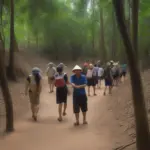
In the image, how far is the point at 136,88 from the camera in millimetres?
7016

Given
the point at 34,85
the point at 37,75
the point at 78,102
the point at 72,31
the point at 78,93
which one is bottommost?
the point at 78,102

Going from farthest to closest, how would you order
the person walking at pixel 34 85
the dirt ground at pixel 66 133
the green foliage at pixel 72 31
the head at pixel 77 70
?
the green foliage at pixel 72 31 → the person walking at pixel 34 85 → the head at pixel 77 70 → the dirt ground at pixel 66 133

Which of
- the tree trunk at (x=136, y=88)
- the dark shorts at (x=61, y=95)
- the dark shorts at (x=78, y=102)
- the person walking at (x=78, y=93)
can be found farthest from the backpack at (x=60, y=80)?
the tree trunk at (x=136, y=88)

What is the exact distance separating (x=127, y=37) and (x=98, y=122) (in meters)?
5.09

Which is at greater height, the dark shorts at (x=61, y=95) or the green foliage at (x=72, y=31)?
the green foliage at (x=72, y=31)

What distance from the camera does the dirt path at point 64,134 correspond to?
8922 millimetres

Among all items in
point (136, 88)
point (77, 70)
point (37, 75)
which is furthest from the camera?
point (37, 75)

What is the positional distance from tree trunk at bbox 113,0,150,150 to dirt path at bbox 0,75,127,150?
4.81 ft

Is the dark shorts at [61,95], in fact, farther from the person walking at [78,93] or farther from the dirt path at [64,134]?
the person walking at [78,93]

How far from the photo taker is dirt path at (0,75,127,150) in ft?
29.3

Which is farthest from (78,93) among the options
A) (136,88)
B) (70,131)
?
(136,88)

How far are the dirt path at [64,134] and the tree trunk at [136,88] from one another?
1466 millimetres

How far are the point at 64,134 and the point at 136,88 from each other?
366cm

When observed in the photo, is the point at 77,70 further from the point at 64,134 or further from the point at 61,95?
the point at 64,134
